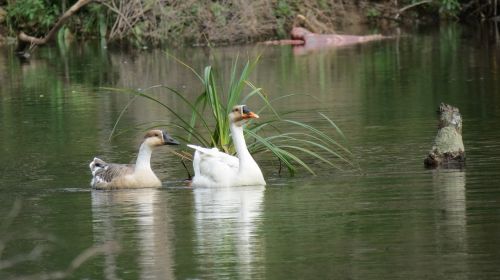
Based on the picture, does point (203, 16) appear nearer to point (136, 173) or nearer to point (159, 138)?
point (159, 138)

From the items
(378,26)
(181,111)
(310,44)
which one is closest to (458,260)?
(181,111)

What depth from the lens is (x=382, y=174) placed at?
44.8 feet

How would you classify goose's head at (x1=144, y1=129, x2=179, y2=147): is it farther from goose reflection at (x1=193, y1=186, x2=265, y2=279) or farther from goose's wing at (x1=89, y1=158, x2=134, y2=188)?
goose reflection at (x1=193, y1=186, x2=265, y2=279)

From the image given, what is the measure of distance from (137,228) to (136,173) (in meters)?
2.80

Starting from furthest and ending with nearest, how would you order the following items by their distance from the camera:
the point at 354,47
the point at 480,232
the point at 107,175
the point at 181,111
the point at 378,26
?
the point at 378,26, the point at 354,47, the point at 181,111, the point at 107,175, the point at 480,232

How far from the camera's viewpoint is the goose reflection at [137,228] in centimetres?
913

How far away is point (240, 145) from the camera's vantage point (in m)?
13.3

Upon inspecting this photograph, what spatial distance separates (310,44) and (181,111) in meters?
19.7

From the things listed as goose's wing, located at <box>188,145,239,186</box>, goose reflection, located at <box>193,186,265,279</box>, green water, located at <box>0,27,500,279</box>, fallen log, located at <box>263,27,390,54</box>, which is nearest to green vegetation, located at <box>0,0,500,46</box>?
fallen log, located at <box>263,27,390,54</box>

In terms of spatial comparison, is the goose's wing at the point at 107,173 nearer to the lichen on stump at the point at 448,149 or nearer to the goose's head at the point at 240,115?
the goose's head at the point at 240,115

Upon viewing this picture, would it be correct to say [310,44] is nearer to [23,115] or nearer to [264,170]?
[23,115]

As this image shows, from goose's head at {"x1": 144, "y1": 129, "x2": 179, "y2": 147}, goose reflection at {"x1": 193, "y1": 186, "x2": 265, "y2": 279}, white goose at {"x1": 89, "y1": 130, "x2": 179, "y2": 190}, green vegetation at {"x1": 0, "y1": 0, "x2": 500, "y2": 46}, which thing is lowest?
goose reflection at {"x1": 193, "y1": 186, "x2": 265, "y2": 279}

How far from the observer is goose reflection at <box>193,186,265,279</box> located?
9.08 metres

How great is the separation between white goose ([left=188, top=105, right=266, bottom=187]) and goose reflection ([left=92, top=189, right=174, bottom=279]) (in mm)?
496
